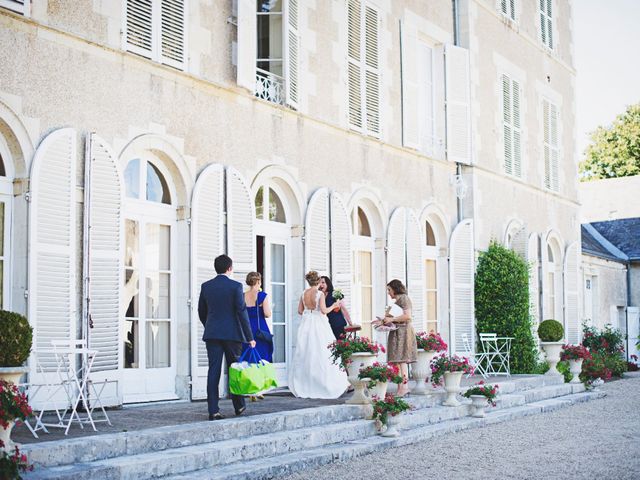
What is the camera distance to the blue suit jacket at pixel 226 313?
292 inches

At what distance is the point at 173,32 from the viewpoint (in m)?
9.13

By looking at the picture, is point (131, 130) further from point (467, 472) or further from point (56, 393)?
Answer: point (467, 472)

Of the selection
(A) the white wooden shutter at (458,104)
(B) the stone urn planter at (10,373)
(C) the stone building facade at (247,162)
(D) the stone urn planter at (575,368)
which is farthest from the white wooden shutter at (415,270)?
(B) the stone urn planter at (10,373)

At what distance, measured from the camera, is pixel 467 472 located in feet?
22.7

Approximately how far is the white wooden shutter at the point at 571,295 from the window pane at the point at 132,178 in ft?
38.0

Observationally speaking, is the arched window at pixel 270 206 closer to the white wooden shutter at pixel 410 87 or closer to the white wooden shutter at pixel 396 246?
the white wooden shutter at pixel 396 246

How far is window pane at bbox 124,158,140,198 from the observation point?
28.9 ft

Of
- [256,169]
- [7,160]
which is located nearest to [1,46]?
[7,160]

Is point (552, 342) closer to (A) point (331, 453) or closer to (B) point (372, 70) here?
(B) point (372, 70)

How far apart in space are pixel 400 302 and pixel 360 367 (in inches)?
48.5

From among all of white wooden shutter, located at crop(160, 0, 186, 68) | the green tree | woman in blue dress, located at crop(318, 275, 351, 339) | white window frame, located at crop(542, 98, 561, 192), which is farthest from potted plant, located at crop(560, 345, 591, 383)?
the green tree

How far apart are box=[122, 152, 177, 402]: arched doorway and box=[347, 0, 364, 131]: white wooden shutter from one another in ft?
12.1

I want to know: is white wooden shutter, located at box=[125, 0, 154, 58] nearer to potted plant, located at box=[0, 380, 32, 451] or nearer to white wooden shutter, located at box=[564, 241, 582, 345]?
potted plant, located at box=[0, 380, 32, 451]

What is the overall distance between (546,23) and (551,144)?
2609mm
